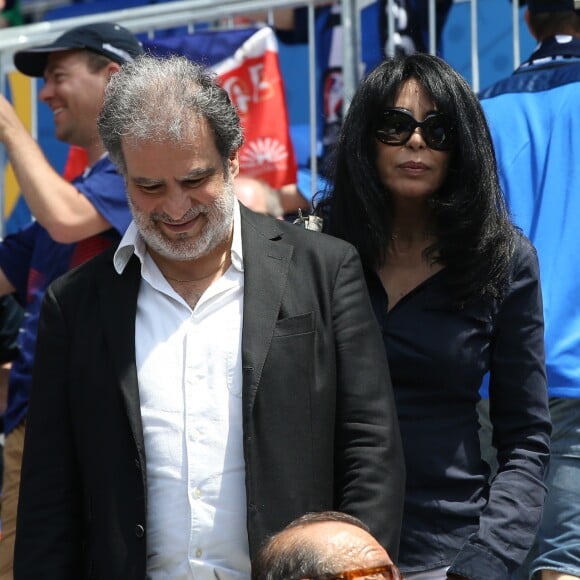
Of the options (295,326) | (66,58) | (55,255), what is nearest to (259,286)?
(295,326)

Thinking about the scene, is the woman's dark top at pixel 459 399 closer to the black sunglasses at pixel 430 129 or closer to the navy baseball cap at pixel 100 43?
the black sunglasses at pixel 430 129

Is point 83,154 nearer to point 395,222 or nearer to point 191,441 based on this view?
point 395,222

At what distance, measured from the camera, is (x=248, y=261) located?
9.48 feet

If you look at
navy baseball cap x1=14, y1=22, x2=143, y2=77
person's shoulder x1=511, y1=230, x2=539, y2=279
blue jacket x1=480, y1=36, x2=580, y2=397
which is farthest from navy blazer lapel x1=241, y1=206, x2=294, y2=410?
navy baseball cap x1=14, y1=22, x2=143, y2=77

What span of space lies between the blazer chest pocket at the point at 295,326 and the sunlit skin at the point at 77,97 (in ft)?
5.73

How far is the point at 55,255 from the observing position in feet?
13.7

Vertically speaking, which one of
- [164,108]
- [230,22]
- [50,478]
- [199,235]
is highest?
[164,108]

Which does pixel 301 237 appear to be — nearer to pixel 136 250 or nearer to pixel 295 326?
pixel 295 326

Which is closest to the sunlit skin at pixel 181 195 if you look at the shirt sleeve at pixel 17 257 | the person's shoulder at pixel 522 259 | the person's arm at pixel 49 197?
the person's shoulder at pixel 522 259

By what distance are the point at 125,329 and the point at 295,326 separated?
14.9 inches

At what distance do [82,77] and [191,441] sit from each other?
6.63 ft

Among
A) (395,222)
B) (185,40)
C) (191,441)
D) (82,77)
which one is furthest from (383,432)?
(185,40)

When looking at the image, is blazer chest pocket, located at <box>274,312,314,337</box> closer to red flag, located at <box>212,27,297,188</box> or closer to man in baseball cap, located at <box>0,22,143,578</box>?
man in baseball cap, located at <box>0,22,143,578</box>

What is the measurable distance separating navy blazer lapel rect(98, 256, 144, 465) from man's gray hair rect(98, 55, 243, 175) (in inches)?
10.3
